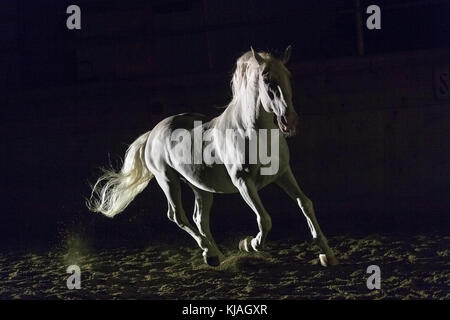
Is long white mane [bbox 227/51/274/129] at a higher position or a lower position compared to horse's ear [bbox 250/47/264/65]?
lower

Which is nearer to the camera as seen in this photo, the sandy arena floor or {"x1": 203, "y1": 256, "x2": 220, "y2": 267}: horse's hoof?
the sandy arena floor

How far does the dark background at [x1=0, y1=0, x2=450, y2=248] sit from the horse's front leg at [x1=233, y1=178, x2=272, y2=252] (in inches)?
68.3

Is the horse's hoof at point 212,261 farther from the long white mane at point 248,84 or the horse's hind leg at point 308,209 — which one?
the long white mane at point 248,84

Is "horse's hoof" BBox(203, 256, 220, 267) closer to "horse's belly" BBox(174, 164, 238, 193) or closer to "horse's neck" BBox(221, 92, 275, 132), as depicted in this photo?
"horse's belly" BBox(174, 164, 238, 193)

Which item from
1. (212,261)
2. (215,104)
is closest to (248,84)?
(212,261)

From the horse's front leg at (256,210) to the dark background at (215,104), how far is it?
173 cm

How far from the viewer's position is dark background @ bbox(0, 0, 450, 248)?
18.7 ft

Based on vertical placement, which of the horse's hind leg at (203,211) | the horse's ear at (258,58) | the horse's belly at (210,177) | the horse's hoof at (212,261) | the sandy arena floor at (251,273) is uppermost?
the horse's ear at (258,58)

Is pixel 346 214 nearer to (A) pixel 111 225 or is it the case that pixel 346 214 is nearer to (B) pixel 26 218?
(A) pixel 111 225

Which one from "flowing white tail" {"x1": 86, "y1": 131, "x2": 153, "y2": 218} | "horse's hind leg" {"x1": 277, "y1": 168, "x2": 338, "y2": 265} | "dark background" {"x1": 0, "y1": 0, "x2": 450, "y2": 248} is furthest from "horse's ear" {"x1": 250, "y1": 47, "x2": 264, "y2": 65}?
"dark background" {"x1": 0, "y1": 0, "x2": 450, "y2": 248}

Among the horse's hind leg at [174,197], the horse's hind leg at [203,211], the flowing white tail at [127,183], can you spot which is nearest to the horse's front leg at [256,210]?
the horse's hind leg at [203,211]

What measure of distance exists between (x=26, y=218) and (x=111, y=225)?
4.55 ft

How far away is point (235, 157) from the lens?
3570mm

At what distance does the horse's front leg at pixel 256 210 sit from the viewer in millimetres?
3391
